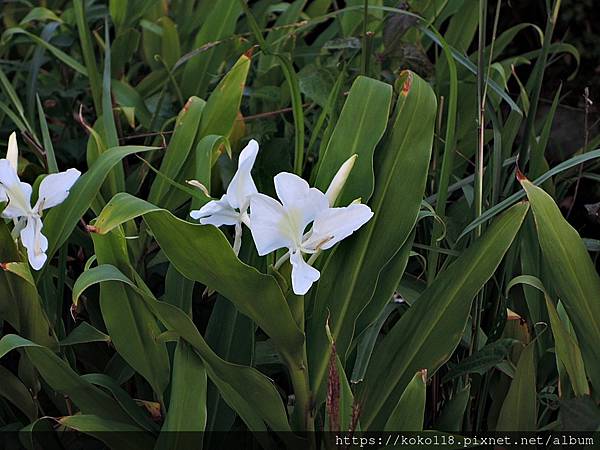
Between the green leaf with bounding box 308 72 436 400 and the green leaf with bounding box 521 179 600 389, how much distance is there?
0.15m

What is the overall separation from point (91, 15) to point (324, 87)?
0.82m

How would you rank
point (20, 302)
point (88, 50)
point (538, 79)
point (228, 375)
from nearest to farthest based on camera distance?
point (228, 375)
point (20, 302)
point (538, 79)
point (88, 50)

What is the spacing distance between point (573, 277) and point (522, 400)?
0.16 metres

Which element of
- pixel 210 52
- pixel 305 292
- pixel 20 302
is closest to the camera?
pixel 305 292

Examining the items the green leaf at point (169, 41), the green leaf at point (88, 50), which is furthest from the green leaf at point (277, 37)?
the green leaf at point (88, 50)

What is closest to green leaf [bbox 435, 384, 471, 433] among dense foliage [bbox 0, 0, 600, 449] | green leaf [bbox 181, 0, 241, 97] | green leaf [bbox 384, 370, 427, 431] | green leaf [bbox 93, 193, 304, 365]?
dense foliage [bbox 0, 0, 600, 449]

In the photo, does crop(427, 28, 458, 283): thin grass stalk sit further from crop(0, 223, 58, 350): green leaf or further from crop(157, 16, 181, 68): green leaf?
crop(157, 16, 181, 68): green leaf

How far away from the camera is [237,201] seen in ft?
3.06

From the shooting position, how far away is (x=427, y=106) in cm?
107

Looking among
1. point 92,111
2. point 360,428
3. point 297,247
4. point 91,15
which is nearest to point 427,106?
point 297,247

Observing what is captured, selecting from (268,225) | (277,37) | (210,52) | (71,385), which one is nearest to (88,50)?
(210,52)

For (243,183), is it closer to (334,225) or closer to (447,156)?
(334,225)

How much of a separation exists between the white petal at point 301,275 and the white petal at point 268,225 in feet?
0.06

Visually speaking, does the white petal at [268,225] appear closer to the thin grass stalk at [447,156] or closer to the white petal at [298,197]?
the white petal at [298,197]
